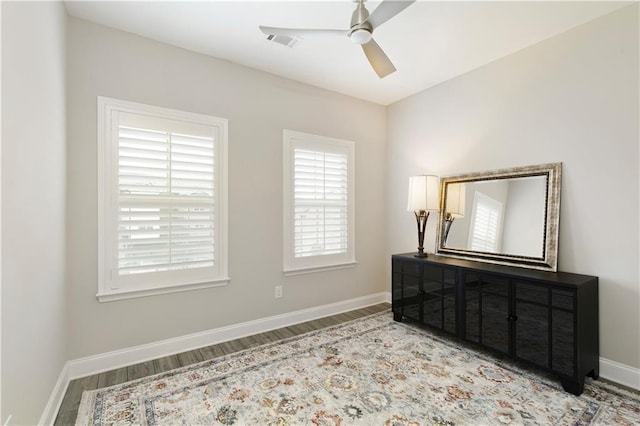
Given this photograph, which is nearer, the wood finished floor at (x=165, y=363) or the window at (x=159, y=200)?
the wood finished floor at (x=165, y=363)

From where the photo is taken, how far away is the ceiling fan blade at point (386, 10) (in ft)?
5.15

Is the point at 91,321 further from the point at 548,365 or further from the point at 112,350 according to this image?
the point at 548,365

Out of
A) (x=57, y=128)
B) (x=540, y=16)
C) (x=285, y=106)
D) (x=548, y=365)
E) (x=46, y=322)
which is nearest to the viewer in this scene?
(x=46, y=322)

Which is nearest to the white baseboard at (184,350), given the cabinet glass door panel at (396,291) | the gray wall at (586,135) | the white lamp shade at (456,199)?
the gray wall at (586,135)

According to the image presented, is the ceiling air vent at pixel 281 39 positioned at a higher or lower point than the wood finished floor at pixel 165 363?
higher

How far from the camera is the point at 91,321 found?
7.69 feet

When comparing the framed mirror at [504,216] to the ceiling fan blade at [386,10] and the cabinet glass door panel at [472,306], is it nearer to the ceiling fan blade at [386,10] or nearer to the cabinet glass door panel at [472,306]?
the cabinet glass door panel at [472,306]

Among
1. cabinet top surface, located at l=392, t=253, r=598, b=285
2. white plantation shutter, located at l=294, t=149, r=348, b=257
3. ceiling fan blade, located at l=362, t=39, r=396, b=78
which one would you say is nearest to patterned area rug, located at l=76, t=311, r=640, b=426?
cabinet top surface, located at l=392, t=253, r=598, b=285

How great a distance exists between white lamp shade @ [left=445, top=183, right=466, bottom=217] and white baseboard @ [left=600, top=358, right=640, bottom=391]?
1.62 meters

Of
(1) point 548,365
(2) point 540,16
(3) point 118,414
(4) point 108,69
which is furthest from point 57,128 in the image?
(1) point 548,365

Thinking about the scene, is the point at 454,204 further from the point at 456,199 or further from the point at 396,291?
the point at 396,291

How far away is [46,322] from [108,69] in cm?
191

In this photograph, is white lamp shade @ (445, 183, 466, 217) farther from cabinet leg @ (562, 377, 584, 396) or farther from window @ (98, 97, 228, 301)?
window @ (98, 97, 228, 301)

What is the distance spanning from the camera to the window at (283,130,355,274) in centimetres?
330
